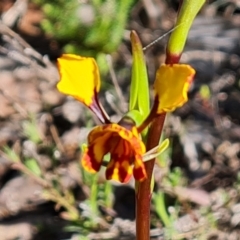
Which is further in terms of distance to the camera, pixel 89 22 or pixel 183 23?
pixel 89 22

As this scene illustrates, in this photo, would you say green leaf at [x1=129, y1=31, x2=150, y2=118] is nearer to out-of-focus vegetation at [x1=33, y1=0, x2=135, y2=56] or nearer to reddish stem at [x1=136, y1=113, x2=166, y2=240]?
reddish stem at [x1=136, y1=113, x2=166, y2=240]

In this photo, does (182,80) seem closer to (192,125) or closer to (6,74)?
(192,125)

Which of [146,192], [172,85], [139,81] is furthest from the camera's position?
[146,192]

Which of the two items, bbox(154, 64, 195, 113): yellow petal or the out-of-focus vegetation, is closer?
bbox(154, 64, 195, 113): yellow petal

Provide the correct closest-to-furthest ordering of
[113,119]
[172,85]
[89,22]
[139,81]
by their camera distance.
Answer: [172,85] → [139,81] → [113,119] → [89,22]

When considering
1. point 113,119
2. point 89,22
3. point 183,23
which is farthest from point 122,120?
point 89,22

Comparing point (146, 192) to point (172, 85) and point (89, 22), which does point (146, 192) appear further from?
point (89, 22)

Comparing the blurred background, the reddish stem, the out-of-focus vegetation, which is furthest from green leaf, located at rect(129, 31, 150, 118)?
the out-of-focus vegetation

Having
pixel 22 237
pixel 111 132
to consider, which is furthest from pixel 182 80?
pixel 22 237
